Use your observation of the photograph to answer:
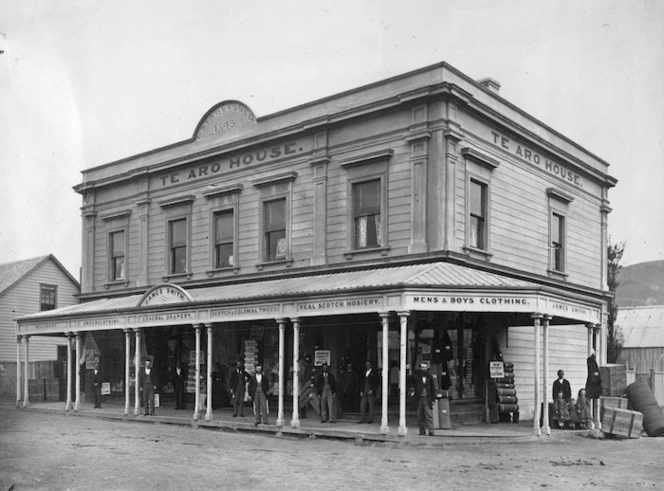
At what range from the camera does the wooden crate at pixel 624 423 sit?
1841 cm

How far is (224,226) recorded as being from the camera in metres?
25.2

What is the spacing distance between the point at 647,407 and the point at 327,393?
8.04 metres

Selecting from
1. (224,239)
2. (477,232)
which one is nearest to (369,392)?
(477,232)

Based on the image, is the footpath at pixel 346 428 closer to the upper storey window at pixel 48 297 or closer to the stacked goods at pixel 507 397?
the stacked goods at pixel 507 397

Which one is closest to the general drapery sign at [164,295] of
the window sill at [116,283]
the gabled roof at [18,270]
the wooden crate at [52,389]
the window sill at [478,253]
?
the window sill at [116,283]

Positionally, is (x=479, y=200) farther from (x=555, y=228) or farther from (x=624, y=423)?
(x=624, y=423)

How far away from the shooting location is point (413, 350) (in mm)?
19547

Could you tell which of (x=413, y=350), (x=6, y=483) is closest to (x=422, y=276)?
(x=413, y=350)

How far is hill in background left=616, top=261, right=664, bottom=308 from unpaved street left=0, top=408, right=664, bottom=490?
90.9 m

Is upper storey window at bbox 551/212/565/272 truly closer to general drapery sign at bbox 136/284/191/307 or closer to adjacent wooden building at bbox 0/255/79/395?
general drapery sign at bbox 136/284/191/307

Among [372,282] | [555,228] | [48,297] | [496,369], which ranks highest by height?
[555,228]

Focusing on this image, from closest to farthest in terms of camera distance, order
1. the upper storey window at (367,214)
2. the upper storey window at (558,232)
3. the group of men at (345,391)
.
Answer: the group of men at (345,391), the upper storey window at (367,214), the upper storey window at (558,232)

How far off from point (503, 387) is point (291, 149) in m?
8.75

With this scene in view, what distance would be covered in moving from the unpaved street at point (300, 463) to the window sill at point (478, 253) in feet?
16.5
